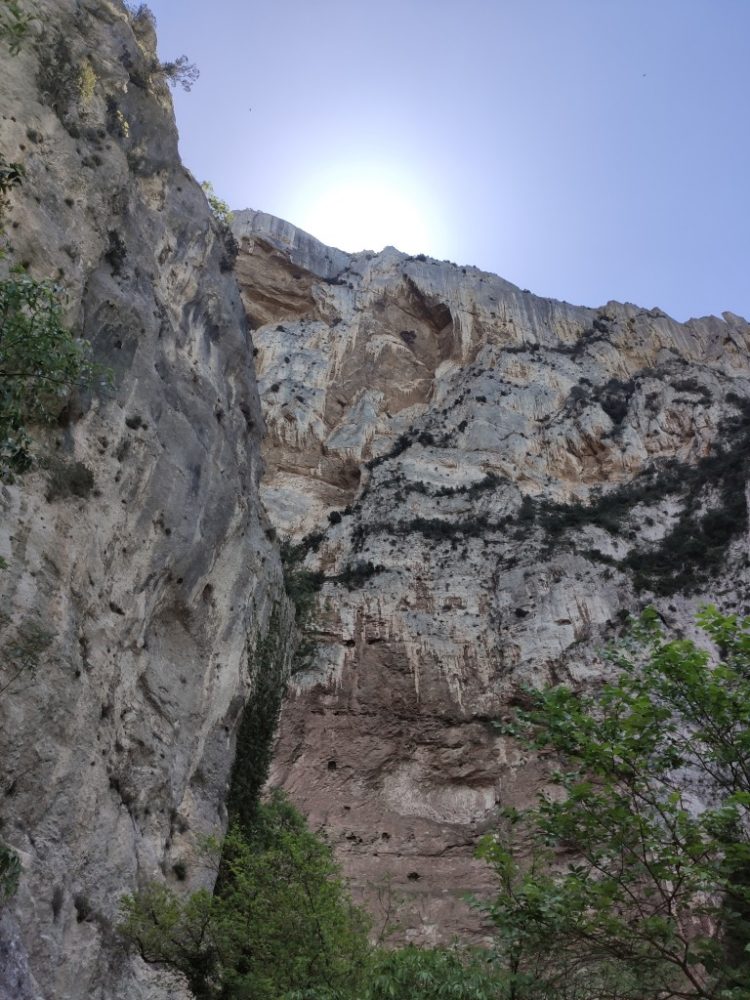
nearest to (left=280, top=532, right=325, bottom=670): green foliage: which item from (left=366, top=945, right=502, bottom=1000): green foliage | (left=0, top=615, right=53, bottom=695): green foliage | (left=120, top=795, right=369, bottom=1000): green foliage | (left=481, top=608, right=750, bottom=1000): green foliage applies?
(left=120, top=795, right=369, bottom=1000): green foliage

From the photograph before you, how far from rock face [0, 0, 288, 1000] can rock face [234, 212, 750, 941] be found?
9787 mm

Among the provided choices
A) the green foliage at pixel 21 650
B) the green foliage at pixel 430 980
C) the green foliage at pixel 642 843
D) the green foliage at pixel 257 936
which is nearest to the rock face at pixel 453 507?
the green foliage at pixel 257 936

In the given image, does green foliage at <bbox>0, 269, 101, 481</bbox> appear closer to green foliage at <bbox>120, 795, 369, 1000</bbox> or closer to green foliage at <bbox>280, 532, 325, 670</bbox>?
green foliage at <bbox>120, 795, 369, 1000</bbox>

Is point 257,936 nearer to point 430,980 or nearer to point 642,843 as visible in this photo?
point 430,980

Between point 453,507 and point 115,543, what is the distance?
24711 millimetres

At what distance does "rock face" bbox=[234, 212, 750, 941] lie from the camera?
28078 mm

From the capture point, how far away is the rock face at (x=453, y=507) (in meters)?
28.1

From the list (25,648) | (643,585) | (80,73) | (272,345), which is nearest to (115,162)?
(80,73)

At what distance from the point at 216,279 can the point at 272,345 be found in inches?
877

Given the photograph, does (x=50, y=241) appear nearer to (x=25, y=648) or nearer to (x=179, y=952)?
(x=25, y=648)

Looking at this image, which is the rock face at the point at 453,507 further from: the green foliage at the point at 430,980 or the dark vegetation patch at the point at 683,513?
the green foliage at the point at 430,980

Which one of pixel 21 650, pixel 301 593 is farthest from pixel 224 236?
pixel 21 650

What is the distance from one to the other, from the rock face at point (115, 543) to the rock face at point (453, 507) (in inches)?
385

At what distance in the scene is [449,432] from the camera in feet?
140
